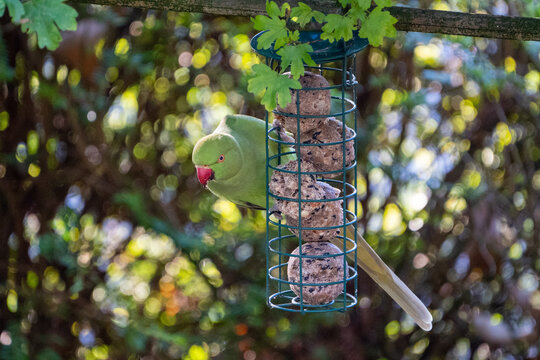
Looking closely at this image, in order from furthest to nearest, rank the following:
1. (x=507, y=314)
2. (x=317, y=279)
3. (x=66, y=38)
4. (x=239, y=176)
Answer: (x=507, y=314), (x=66, y=38), (x=239, y=176), (x=317, y=279)

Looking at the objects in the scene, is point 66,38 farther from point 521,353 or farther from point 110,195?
point 521,353

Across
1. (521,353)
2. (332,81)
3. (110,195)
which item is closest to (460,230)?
(521,353)

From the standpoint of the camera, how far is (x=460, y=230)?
3771mm

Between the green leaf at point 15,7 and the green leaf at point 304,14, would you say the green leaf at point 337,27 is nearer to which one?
the green leaf at point 304,14

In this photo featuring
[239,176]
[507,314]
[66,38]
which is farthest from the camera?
[507,314]

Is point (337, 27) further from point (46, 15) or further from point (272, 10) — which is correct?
point (46, 15)

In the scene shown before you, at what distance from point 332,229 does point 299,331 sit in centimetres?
179

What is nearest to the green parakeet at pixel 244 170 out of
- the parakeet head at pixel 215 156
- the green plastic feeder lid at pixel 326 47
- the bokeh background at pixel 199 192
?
the parakeet head at pixel 215 156

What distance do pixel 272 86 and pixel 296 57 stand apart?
3.2 inches

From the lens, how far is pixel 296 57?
1641mm

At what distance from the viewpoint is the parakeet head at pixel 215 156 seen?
209cm

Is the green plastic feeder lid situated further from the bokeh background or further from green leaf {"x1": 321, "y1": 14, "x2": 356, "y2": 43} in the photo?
the bokeh background

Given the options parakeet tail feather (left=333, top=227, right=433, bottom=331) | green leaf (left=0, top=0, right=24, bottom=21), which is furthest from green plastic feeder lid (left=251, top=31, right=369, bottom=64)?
parakeet tail feather (left=333, top=227, right=433, bottom=331)

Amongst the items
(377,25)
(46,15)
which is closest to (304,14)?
(377,25)
